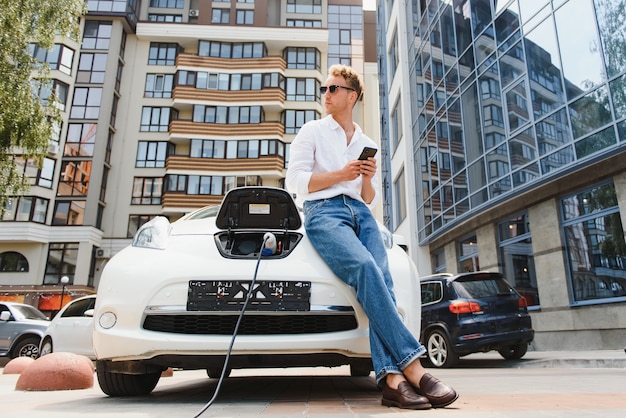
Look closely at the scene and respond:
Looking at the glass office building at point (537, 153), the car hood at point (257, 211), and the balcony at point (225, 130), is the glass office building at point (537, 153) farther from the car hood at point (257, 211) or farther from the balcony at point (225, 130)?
the balcony at point (225, 130)

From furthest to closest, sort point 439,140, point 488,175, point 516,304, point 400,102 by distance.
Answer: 1. point 400,102
2. point 439,140
3. point 488,175
4. point 516,304

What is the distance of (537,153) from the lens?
11234mm

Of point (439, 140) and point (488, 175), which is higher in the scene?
point (439, 140)

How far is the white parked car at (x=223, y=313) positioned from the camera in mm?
2564

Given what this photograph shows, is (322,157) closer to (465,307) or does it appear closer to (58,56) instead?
(465,307)

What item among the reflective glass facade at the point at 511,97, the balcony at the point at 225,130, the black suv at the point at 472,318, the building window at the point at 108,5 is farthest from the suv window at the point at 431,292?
the building window at the point at 108,5

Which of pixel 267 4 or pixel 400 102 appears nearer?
pixel 400 102

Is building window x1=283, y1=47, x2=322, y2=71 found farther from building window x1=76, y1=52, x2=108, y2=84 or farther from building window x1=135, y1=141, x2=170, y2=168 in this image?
building window x1=76, y1=52, x2=108, y2=84

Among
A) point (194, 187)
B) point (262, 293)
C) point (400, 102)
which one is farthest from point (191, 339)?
point (194, 187)

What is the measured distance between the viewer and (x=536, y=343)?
11.8m

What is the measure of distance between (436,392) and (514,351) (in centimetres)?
715

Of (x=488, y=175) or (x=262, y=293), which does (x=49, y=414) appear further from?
(x=488, y=175)

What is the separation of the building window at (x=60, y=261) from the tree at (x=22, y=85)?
17128 millimetres

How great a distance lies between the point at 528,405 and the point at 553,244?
10203 mm
